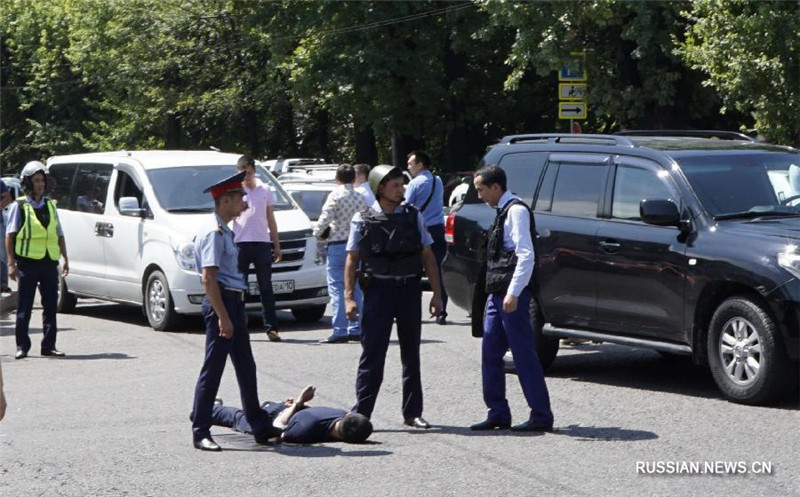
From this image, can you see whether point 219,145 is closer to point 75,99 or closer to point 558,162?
point 75,99

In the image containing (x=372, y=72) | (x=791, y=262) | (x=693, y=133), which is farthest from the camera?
(x=372, y=72)

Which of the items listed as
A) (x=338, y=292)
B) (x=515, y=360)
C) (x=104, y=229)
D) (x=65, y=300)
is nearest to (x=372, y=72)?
(x=65, y=300)

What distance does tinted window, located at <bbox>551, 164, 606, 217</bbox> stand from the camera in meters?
11.2

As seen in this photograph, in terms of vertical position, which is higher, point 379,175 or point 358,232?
point 379,175

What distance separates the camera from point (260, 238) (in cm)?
1450

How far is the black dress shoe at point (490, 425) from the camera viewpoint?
926cm

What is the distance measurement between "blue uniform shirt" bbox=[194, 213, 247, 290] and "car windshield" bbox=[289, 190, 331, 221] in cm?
1278

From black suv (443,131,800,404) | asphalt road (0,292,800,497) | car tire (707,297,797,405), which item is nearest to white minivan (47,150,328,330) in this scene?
asphalt road (0,292,800,497)

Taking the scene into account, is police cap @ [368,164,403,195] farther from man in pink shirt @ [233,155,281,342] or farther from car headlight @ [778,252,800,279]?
man in pink shirt @ [233,155,281,342]

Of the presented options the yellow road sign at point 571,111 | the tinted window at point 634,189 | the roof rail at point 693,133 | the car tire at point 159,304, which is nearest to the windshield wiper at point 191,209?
the car tire at point 159,304

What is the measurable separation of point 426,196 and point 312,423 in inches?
267

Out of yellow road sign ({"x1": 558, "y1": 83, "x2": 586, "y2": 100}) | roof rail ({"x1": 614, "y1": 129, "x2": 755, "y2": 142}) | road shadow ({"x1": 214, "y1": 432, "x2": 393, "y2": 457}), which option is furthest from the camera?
yellow road sign ({"x1": 558, "y1": 83, "x2": 586, "y2": 100})

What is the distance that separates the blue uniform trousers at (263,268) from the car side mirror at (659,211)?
5.28 m

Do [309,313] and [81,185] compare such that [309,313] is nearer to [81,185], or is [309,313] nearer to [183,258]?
[183,258]
